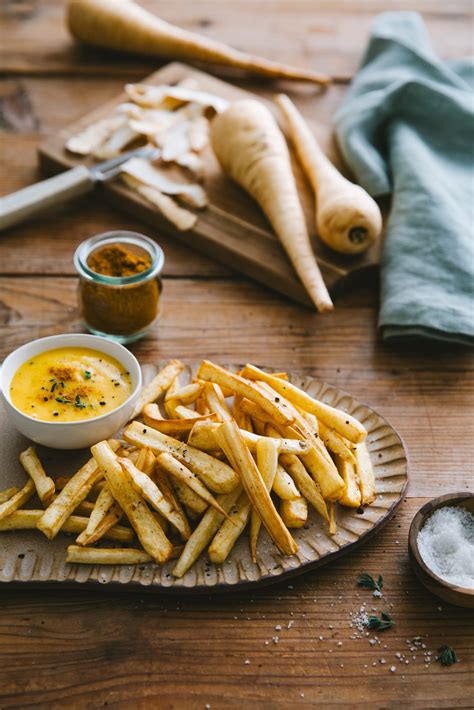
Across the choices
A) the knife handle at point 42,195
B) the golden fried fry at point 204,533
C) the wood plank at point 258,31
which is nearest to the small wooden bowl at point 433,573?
the golden fried fry at point 204,533

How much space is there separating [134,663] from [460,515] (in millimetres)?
899

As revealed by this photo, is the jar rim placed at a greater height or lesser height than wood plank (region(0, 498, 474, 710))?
greater

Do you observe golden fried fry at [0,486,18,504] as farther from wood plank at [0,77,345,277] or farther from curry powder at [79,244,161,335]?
wood plank at [0,77,345,277]

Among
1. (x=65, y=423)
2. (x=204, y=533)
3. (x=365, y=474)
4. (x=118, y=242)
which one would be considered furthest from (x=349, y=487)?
(x=118, y=242)

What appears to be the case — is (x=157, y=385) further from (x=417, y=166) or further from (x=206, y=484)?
(x=417, y=166)

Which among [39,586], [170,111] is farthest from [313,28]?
[39,586]

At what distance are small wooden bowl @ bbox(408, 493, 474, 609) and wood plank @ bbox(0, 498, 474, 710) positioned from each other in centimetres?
7

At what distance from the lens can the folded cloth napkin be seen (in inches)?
116

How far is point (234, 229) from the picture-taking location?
10.6 ft

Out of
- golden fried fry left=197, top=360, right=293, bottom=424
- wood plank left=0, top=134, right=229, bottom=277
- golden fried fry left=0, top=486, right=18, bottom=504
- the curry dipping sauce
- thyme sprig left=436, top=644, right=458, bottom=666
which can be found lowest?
wood plank left=0, top=134, right=229, bottom=277

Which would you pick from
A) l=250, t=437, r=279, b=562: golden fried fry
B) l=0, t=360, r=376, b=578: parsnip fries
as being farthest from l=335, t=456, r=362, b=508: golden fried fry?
l=250, t=437, r=279, b=562: golden fried fry

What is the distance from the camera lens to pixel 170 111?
3.73 m

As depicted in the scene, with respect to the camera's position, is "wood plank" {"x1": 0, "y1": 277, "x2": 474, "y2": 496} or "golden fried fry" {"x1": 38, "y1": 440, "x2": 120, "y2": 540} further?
"wood plank" {"x1": 0, "y1": 277, "x2": 474, "y2": 496}

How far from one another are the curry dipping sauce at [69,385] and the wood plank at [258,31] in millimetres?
2303
